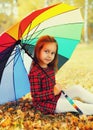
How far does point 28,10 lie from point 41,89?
26.1m

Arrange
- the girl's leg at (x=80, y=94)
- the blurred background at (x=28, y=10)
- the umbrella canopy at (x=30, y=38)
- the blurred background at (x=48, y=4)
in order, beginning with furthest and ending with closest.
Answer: the blurred background at (x=28, y=10), the blurred background at (x=48, y=4), the girl's leg at (x=80, y=94), the umbrella canopy at (x=30, y=38)

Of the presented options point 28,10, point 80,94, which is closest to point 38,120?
Result: point 80,94

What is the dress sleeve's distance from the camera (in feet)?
17.3

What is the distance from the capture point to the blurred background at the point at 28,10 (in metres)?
30.8

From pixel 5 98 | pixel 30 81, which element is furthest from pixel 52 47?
pixel 5 98

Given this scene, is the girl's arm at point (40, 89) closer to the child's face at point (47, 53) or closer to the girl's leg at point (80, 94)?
the child's face at point (47, 53)

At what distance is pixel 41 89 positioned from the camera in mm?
5312

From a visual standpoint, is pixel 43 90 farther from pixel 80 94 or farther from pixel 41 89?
pixel 80 94

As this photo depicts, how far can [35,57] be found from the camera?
5387mm

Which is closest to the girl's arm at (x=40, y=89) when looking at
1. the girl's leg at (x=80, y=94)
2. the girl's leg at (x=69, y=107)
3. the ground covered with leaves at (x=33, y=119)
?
the girl's leg at (x=69, y=107)

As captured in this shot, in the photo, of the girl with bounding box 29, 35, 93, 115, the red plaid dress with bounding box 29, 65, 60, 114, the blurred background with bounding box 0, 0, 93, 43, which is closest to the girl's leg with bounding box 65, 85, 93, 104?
the girl with bounding box 29, 35, 93, 115

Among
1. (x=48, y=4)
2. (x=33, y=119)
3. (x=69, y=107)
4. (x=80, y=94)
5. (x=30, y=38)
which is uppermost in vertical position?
(x=48, y=4)

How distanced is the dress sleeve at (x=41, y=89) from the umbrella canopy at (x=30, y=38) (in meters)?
0.27

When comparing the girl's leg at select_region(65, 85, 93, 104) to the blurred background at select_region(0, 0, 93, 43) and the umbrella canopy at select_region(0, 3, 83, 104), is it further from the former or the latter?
the blurred background at select_region(0, 0, 93, 43)
